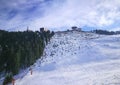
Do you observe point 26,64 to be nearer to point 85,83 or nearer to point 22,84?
point 22,84

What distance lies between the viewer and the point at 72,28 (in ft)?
583

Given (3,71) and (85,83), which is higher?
(85,83)

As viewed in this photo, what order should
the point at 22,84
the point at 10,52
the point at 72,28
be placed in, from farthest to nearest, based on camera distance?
the point at 72,28
the point at 10,52
the point at 22,84

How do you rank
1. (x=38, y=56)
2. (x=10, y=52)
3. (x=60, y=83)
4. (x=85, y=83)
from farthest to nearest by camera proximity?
1. (x=38, y=56)
2. (x=10, y=52)
3. (x=60, y=83)
4. (x=85, y=83)

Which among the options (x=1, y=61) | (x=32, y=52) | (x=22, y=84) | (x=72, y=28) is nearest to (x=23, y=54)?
(x=32, y=52)

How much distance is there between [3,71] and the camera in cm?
5225

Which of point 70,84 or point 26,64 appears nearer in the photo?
point 70,84

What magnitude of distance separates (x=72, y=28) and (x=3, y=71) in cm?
13044

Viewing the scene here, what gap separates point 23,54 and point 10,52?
6.13 metres

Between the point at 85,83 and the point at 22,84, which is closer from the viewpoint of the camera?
the point at 85,83

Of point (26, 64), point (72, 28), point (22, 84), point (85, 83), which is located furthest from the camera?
point (72, 28)

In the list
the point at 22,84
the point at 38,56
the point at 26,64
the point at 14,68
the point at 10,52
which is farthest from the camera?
the point at 38,56

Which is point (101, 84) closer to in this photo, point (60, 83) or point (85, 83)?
point (85, 83)

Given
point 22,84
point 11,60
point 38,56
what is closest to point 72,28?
point 38,56
